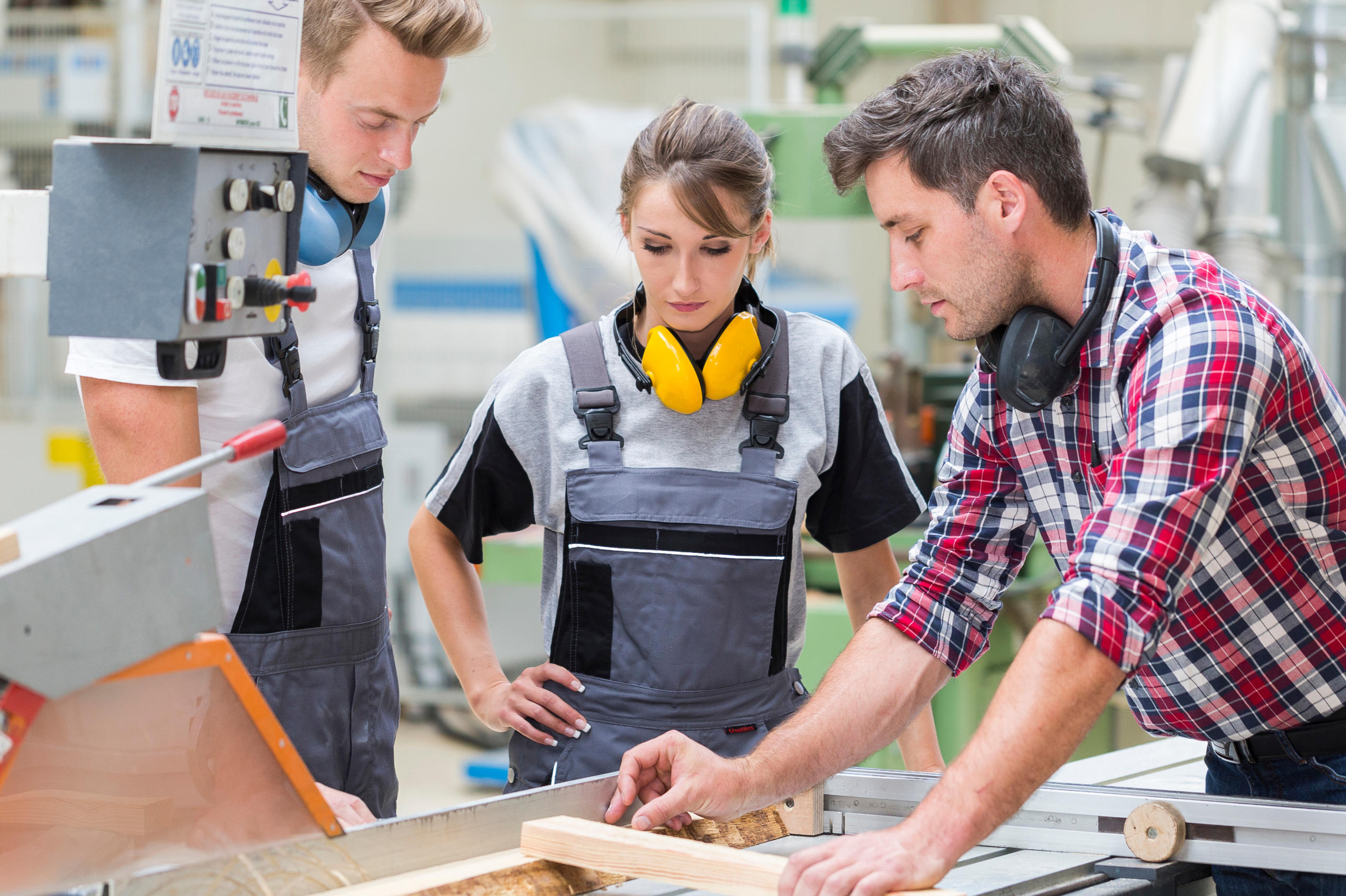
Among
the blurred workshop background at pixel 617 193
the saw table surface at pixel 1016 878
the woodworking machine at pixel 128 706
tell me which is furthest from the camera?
the blurred workshop background at pixel 617 193

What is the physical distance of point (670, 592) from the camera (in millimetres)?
1540

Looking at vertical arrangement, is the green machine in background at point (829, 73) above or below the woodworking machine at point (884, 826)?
above

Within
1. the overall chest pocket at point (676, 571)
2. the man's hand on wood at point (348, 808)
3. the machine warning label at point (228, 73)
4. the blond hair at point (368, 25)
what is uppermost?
the blond hair at point (368, 25)

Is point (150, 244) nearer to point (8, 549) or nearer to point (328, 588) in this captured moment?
point (8, 549)

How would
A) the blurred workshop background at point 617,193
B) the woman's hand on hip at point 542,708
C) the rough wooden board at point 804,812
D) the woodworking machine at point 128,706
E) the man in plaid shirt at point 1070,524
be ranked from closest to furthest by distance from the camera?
the woodworking machine at point 128,706 → the man in plaid shirt at point 1070,524 → the rough wooden board at point 804,812 → the woman's hand on hip at point 542,708 → the blurred workshop background at point 617,193

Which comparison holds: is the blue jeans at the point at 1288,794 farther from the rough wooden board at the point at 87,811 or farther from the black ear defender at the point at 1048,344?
the rough wooden board at the point at 87,811

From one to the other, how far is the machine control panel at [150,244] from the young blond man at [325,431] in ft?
0.93

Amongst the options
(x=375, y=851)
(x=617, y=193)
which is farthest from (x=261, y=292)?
(x=617, y=193)

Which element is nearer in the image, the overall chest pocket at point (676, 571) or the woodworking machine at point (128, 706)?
the woodworking machine at point (128, 706)

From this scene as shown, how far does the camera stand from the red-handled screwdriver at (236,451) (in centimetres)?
101

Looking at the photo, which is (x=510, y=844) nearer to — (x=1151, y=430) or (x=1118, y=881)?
(x=1118, y=881)

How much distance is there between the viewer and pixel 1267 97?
133 inches

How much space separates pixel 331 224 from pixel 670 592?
56 centimetres

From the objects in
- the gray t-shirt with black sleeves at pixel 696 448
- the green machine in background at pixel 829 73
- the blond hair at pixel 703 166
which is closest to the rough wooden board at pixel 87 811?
the gray t-shirt with black sleeves at pixel 696 448
